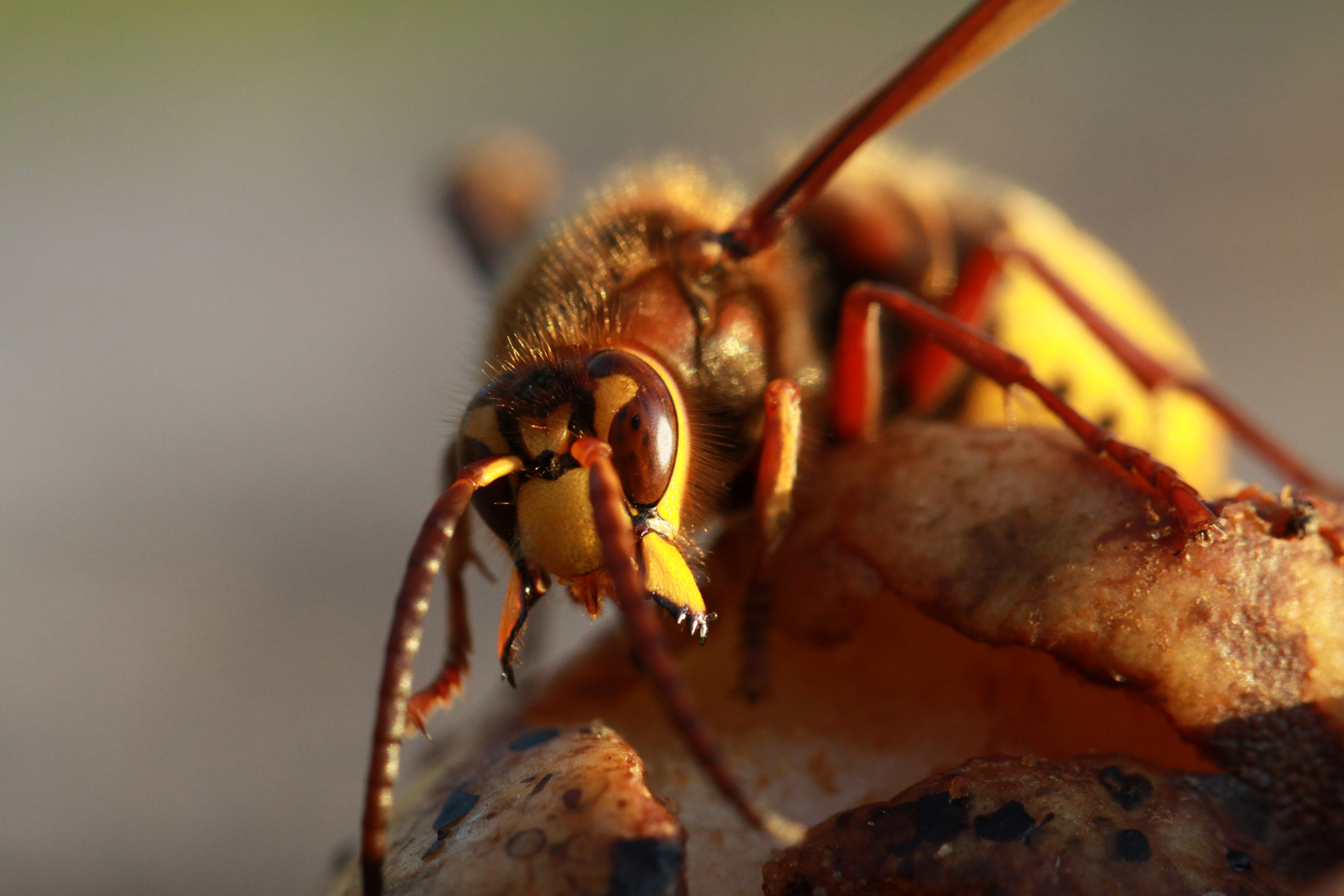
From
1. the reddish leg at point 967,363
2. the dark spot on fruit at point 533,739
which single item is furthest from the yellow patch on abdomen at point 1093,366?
the dark spot on fruit at point 533,739

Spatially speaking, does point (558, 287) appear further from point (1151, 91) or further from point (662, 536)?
point (1151, 91)

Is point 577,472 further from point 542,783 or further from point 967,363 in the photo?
point 967,363

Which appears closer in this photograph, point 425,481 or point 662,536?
point 662,536

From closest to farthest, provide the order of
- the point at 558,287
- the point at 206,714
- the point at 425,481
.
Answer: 1. the point at 558,287
2. the point at 206,714
3. the point at 425,481

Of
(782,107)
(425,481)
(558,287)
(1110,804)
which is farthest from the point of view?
(782,107)

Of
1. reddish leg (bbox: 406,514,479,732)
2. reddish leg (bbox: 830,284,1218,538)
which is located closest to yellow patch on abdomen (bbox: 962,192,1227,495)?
reddish leg (bbox: 830,284,1218,538)

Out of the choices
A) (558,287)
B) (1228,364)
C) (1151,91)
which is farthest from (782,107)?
(558,287)

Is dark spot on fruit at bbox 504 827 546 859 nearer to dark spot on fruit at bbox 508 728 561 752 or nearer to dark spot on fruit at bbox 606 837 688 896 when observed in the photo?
dark spot on fruit at bbox 606 837 688 896

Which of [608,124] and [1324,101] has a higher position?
[608,124]
